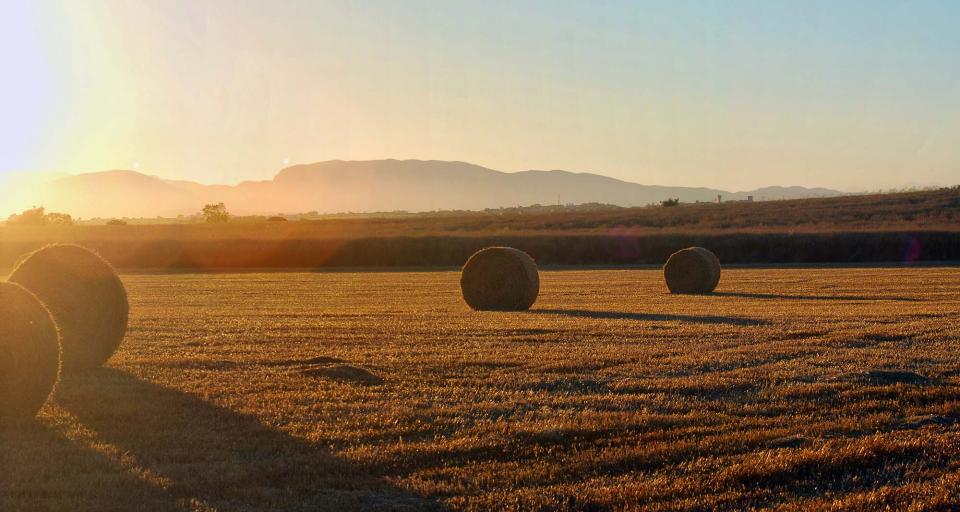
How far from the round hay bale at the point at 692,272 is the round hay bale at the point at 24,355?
23557 mm

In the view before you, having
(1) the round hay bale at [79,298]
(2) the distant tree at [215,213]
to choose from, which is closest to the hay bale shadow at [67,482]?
(1) the round hay bale at [79,298]

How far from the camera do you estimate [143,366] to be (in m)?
13.9

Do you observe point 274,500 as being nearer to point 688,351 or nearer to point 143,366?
point 143,366

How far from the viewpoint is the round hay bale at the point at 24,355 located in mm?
9992

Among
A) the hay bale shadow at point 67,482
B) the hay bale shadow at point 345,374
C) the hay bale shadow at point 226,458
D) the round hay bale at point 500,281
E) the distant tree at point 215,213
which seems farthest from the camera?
the distant tree at point 215,213

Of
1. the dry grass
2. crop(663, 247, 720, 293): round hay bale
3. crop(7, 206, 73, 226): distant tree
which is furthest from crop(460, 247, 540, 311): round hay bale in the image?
crop(7, 206, 73, 226): distant tree

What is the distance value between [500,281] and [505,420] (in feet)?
52.7

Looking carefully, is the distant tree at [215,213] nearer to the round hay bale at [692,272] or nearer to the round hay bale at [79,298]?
the round hay bale at [692,272]

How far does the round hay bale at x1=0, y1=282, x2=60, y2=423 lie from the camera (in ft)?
32.8

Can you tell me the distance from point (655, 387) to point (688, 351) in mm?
3411

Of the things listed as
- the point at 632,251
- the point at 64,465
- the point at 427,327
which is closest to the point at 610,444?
the point at 64,465

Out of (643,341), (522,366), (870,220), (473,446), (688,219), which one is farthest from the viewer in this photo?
(688,219)

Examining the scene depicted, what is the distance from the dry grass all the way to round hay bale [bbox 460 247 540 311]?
6.19m

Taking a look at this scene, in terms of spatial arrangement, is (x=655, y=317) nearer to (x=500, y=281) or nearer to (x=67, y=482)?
(x=500, y=281)
